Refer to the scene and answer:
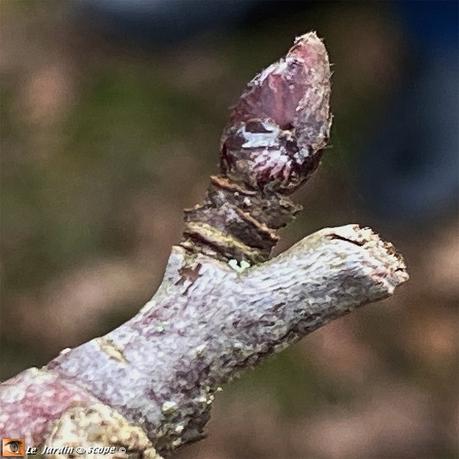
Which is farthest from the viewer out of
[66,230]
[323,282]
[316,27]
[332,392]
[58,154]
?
[316,27]

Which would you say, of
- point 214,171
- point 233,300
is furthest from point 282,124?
point 214,171

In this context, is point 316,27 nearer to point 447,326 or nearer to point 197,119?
point 197,119

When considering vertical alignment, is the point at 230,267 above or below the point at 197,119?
below

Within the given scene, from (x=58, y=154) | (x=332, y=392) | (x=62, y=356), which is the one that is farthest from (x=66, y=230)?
(x=62, y=356)

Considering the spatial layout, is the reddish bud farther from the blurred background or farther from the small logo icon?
the blurred background

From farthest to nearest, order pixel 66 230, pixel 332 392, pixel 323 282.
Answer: pixel 66 230, pixel 332 392, pixel 323 282

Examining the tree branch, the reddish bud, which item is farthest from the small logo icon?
the reddish bud

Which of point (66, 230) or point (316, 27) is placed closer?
point (66, 230)

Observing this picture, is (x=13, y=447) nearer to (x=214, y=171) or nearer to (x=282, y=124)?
(x=282, y=124)

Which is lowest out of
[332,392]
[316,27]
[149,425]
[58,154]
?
[149,425]
